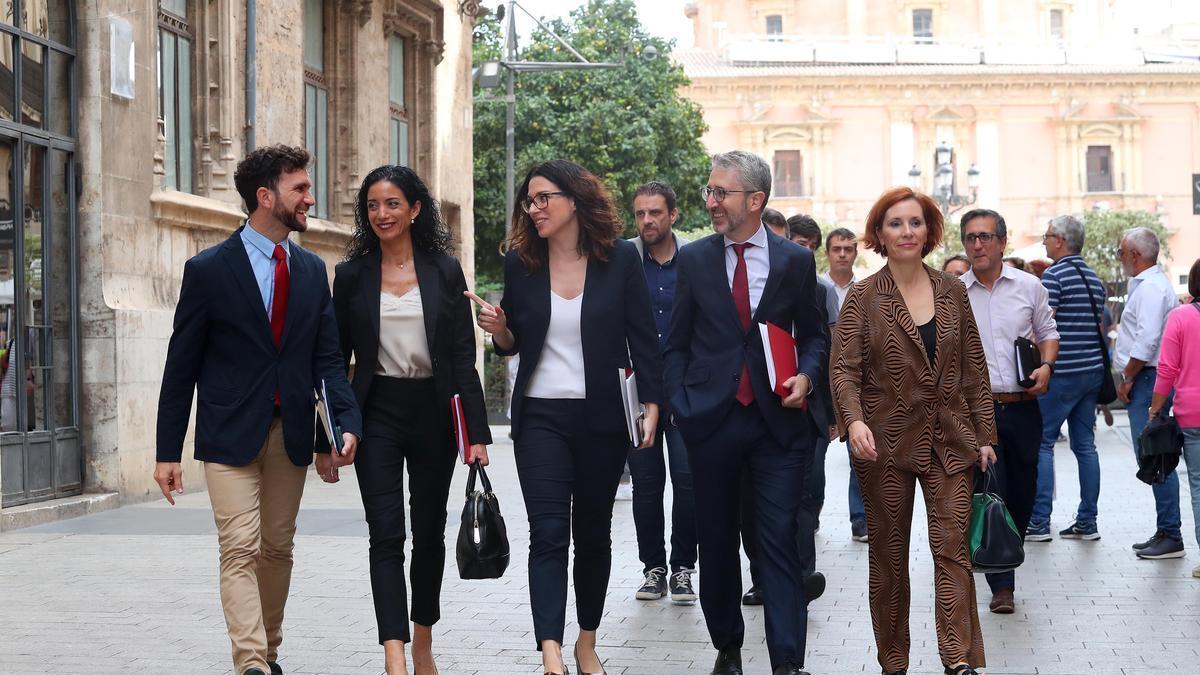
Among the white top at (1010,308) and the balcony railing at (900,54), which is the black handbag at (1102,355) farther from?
the balcony railing at (900,54)

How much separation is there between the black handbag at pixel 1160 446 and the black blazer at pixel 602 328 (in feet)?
13.7

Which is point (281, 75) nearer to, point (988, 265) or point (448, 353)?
point (988, 265)

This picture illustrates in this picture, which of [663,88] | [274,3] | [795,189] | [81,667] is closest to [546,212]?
[81,667]

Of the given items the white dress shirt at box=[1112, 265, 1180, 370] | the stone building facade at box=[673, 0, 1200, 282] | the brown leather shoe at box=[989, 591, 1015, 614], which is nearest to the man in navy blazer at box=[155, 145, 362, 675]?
the brown leather shoe at box=[989, 591, 1015, 614]

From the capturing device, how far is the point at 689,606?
8.41m

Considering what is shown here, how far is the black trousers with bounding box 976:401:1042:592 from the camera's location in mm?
8328

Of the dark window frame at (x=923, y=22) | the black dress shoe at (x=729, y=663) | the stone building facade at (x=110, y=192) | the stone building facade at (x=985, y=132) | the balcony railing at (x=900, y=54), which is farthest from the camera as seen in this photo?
the dark window frame at (x=923, y=22)

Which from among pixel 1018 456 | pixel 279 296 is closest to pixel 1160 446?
pixel 1018 456

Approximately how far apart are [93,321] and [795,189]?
5946 cm

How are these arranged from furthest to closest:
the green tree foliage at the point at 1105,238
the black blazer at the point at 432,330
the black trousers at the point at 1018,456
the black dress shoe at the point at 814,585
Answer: the green tree foliage at the point at 1105,238 < the black trousers at the point at 1018,456 < the black dress shoe at the point at 814,585 < the black blazer at the point at 432,330

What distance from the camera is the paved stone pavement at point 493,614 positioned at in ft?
22.7

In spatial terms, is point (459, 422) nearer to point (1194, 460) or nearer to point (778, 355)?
point (778, 355)

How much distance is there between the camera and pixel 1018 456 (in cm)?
835

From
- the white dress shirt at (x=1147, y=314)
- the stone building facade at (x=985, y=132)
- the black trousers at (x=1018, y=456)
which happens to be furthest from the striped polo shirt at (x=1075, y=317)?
the stone building facade at (x=985, y=132)
